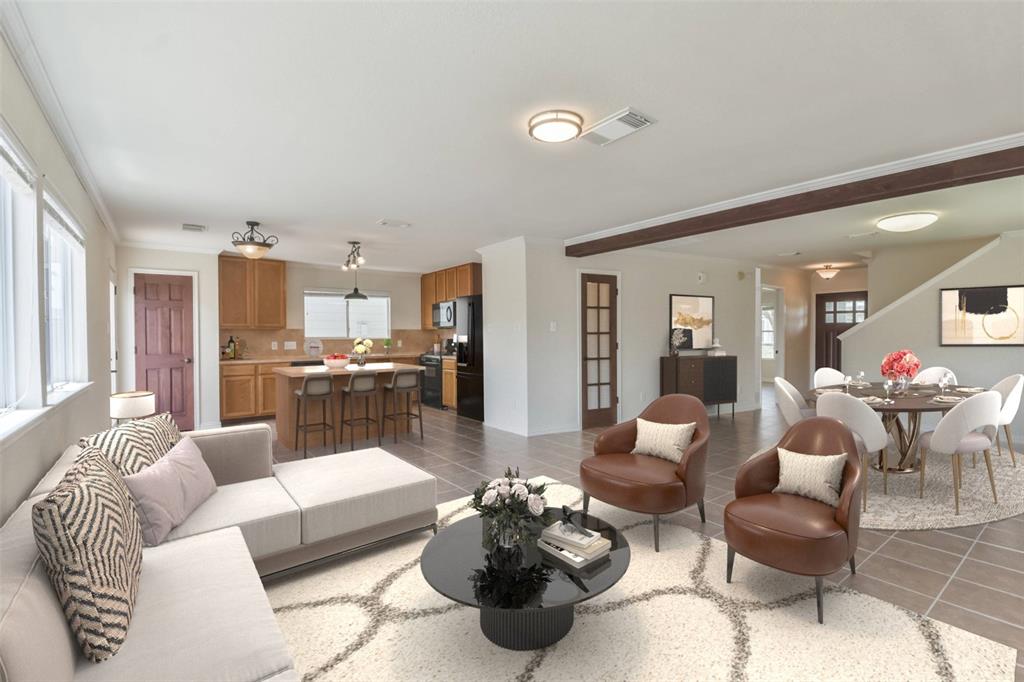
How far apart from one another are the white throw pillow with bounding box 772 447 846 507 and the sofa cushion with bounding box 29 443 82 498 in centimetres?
341

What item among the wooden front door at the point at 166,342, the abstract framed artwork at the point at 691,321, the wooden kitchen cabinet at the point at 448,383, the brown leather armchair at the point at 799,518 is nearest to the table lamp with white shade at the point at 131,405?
the wooden front door at the point at 166,342

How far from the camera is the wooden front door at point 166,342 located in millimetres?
6430

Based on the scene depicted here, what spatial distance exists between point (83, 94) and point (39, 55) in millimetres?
366

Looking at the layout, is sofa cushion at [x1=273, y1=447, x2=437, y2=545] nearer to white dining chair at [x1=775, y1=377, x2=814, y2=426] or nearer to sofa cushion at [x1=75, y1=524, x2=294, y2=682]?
sofa cushion at [x1=75, y1=524, x2=294, y2=682]

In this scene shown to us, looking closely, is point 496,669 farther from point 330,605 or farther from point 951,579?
point 951,579

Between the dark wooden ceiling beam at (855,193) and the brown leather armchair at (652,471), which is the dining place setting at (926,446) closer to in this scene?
the brown leather armchair at (652,471)

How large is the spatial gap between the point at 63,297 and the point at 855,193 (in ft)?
18.9

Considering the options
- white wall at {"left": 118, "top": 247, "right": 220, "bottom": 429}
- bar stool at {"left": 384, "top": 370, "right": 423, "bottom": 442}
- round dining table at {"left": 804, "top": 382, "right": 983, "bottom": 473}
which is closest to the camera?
round dining table at {"left": 804, "top": 382, "right": 983, "bottom": 473}

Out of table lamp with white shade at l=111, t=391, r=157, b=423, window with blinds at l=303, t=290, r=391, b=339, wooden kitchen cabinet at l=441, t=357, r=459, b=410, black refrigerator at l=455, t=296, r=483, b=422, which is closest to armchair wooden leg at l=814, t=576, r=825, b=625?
table lamp with white shade at l=111, t=391, r=157, b=423

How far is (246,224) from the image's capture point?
5.23 m

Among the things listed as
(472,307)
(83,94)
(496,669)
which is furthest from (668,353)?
(83,94)

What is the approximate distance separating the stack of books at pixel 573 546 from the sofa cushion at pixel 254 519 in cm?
132

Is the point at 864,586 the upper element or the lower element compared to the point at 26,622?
lower

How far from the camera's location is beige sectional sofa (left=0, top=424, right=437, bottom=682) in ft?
4.23
